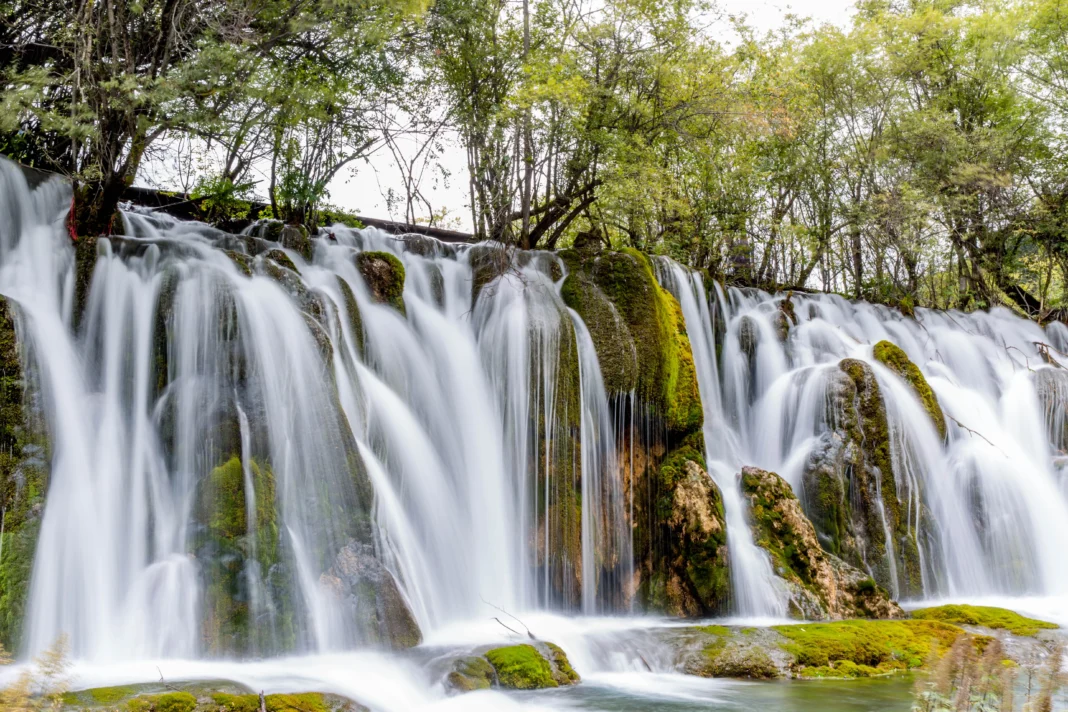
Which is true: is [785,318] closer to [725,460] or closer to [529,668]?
[725,460]

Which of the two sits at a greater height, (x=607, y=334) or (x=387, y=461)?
(x=607, y=334)

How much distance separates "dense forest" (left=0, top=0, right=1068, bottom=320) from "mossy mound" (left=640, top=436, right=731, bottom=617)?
14.9 ft

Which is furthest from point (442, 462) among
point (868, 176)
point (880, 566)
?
point (868, 176)

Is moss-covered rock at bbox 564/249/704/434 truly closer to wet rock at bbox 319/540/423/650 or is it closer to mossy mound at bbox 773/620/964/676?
mossy mound at bbox 773/620/964/676

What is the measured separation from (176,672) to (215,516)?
1.46 metres

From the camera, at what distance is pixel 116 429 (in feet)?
26.1

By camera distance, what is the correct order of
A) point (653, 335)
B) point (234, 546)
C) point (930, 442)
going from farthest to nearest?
point (930, 442)
point (653, 335)
point (234, 546)

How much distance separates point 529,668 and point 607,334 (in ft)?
17.4

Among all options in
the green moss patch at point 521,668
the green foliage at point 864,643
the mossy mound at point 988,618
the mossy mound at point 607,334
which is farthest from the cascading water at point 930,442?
the green moss patch at point 521,668

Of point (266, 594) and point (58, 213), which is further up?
point (58, 213)

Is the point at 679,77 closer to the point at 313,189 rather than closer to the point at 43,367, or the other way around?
the point at 313,189

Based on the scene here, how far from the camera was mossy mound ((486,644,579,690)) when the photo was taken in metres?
7.12

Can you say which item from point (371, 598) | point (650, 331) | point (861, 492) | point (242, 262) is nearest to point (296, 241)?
point (242, 262)

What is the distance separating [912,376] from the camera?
13.9 metres
